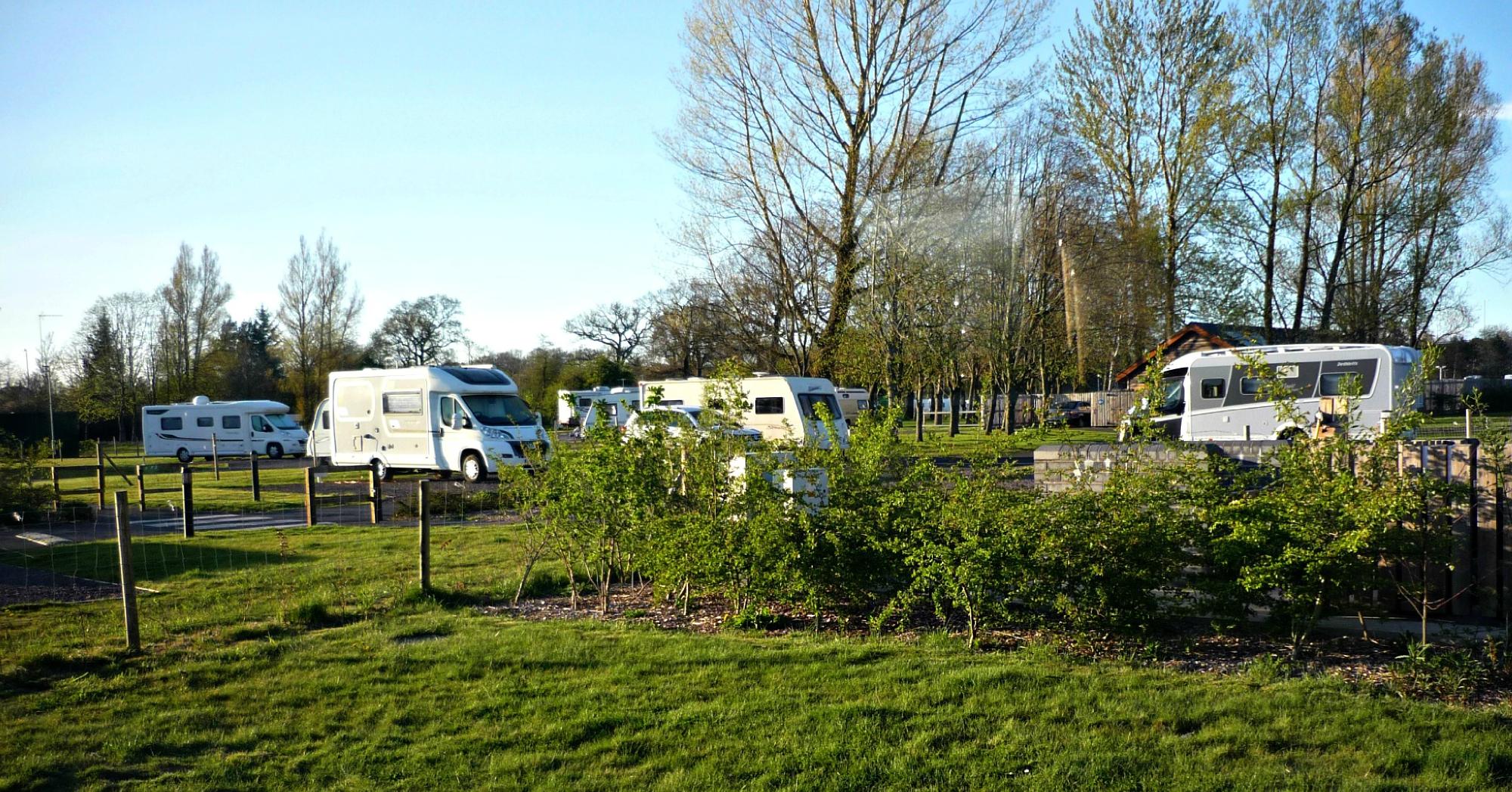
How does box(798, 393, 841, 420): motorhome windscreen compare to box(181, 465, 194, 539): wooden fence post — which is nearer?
box(181, 465, 194, 539): wooden fence post

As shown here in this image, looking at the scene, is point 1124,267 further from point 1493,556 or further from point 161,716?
point 161,716

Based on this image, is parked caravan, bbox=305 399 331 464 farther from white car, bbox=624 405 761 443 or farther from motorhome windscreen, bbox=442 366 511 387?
white car, bbox=624 405 761 443

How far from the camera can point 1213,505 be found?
19.3 feet

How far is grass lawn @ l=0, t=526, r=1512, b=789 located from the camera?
164 inches

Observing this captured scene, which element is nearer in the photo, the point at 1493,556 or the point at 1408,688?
the point at 1408,688

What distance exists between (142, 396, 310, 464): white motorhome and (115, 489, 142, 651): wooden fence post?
30767 mm

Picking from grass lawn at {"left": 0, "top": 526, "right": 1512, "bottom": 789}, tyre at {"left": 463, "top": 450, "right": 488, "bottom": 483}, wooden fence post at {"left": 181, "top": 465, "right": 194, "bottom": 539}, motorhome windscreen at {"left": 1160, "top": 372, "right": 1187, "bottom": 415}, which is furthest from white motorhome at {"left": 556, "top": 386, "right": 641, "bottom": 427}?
motorhome windscreen at {"left": 1160, "top": 372, "right": 1187, "bottom": 415}

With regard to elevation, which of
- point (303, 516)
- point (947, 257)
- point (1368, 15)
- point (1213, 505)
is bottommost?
point (303, 516)

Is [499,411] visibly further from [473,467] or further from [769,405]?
[769,405]

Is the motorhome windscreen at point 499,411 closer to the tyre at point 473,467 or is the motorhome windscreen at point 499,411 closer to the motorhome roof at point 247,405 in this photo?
the tyre at point 473,467

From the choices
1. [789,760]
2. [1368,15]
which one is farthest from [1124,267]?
[789,760]

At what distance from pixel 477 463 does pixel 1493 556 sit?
18.0m

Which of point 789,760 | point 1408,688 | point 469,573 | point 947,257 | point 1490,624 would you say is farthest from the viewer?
point 947,257

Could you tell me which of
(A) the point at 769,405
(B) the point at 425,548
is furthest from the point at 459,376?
(B) the point at 425,548
